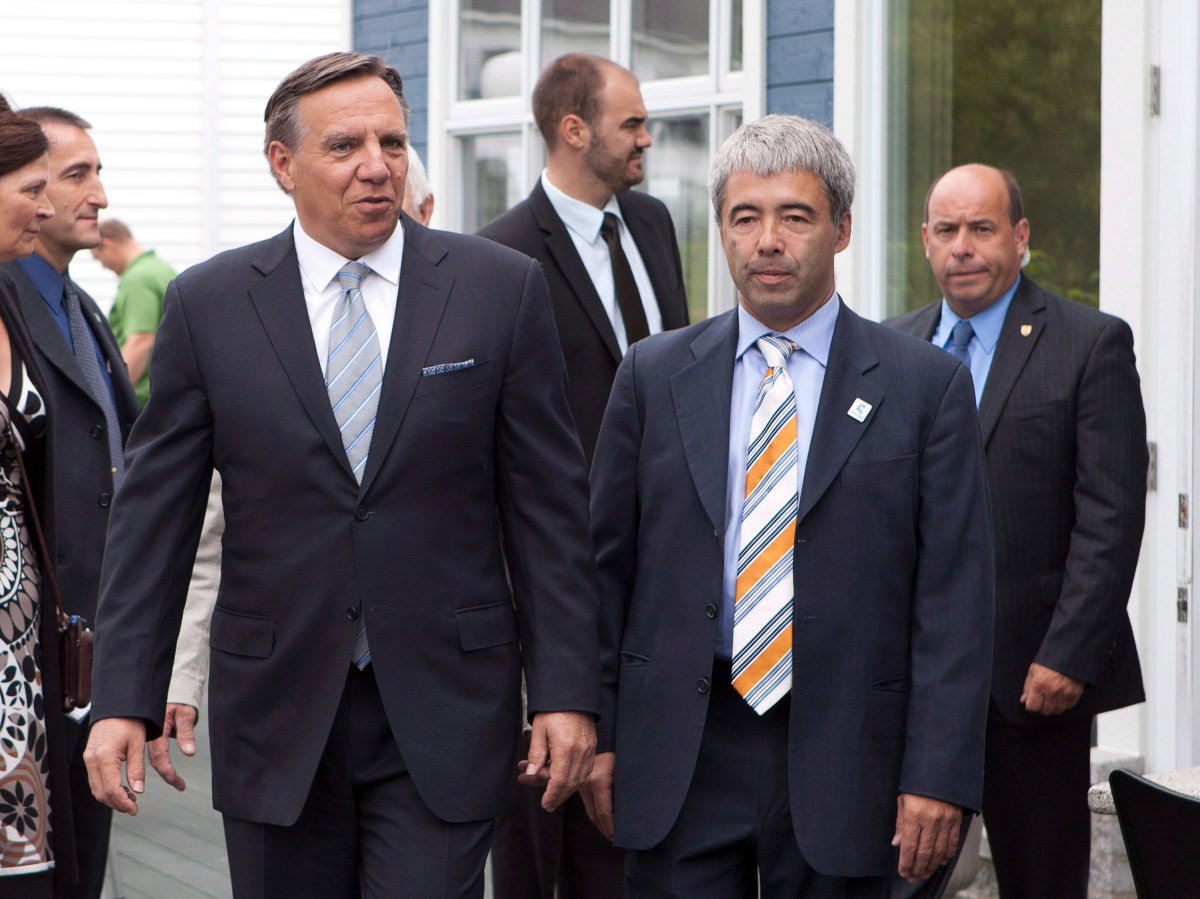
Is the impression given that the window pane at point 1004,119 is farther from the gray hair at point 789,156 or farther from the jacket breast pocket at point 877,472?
the jacket breast pocket at point 877,472

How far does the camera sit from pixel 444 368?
3141mm

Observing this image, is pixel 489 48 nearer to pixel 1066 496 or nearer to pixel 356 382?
pixel 1066 496

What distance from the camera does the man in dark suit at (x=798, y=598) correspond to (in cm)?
309

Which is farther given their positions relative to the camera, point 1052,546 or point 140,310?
point 140,310

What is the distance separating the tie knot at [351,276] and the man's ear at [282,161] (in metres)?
0.19

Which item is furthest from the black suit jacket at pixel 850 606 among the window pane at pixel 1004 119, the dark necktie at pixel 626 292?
the window pane at pixel 1004 119

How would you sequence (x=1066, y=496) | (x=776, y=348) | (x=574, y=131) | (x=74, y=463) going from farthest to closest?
(x=574, y=131) < (x=74, y=463) < (x=1066, y=496) < (x=776, y=348)

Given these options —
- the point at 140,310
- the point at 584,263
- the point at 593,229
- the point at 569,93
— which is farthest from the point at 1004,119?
the point at 140,310

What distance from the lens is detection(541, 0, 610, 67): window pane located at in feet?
26.9

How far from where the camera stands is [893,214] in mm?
6848

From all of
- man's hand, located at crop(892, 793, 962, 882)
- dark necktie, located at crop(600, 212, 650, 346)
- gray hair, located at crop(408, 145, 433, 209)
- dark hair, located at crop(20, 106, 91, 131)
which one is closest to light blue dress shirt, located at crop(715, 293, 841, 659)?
man's hand, located at crop(892, 793, 962, 882)

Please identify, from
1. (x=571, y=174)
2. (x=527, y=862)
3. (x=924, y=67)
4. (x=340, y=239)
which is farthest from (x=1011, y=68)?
(x=340, y=239)

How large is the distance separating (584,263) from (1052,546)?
5.00 ft

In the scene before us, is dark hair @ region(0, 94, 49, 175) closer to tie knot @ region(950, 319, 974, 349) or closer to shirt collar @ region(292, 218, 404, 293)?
shirt collar @ region(292, 218, 404, 293)
